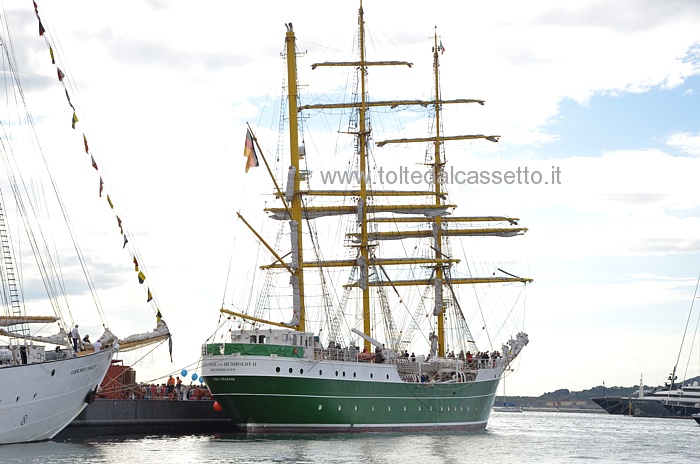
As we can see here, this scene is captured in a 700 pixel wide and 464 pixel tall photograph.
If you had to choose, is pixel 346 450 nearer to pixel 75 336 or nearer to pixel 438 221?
pixel 75 336

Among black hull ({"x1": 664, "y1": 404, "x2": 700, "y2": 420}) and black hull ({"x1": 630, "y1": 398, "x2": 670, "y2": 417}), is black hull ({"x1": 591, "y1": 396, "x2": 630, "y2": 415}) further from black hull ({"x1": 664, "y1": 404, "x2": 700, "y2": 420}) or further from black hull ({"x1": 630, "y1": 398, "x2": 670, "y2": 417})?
black hull ({"x1": 664, "y1": 404, "x2": 700, "y2": 420})

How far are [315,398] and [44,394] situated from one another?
55.9ft

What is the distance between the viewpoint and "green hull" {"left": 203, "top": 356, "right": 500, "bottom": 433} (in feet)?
177

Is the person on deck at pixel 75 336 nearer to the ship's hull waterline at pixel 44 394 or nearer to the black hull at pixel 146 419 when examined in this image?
the ship's hull waterline at pixel 44 394

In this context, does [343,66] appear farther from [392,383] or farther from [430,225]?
[392,383]

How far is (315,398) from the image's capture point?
183 ft

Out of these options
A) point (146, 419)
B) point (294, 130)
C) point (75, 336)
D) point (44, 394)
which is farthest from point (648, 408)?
point (44, 394)

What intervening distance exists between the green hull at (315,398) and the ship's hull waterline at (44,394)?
8.81 m

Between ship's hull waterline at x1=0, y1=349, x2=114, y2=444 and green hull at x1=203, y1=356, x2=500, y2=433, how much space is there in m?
8.81

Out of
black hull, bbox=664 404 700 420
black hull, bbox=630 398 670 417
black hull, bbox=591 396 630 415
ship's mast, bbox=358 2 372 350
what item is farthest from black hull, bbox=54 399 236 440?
black hull, bbox=591 396 630 415

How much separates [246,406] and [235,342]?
365cm

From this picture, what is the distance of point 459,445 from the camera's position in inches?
2179

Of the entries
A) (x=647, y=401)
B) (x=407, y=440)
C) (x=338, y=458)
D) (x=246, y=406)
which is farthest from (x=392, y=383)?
(x=647, y=401)

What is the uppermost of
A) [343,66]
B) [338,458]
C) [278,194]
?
[343,66]
